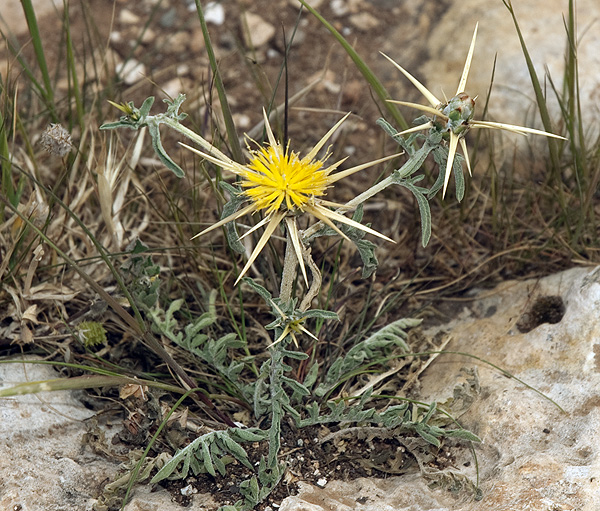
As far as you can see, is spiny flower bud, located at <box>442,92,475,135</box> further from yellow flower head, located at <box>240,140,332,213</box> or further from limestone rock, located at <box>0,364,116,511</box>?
limestone rock, located at <box>0,364,116,511</box>

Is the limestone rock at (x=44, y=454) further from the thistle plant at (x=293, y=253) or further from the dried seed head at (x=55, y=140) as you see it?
the dried seed head at (x=55, y=140)

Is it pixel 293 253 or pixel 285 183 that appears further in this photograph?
pixel 293 253

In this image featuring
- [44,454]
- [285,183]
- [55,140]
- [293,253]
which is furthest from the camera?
[55,140]

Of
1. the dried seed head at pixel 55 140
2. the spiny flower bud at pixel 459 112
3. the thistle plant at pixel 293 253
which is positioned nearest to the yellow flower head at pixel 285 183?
the thistle plant at pixel 293 253

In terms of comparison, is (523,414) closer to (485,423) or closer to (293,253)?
(485,423)

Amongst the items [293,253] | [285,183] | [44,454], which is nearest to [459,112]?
[285,183]

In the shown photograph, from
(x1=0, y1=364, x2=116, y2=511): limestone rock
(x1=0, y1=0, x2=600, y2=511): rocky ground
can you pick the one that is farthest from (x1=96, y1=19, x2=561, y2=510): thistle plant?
(x1=0, y1=364, x2=116, y2=511): limestone rock

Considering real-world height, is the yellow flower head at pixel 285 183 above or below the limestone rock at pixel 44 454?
above

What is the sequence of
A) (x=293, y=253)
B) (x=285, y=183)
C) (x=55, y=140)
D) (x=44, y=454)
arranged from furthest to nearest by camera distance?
(x=55, y=140) → (x=44, y=454) → (x=293, y=253) → (x=285, y=183)

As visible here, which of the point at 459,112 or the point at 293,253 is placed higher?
the point at 459,112
